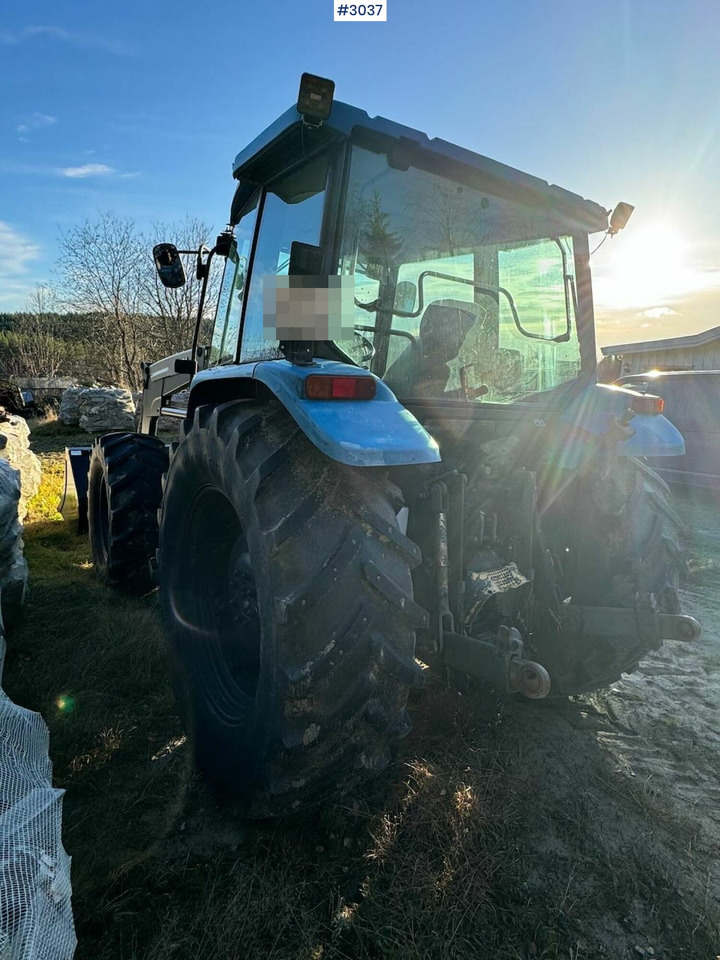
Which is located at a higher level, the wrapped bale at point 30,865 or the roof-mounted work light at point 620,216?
the roof-mounted work light at point 620,216

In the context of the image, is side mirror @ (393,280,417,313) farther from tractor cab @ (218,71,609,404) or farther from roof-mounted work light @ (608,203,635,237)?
roof-mounted work light @ (608,203,635,237)

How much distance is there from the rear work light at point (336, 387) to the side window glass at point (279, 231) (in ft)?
2.36

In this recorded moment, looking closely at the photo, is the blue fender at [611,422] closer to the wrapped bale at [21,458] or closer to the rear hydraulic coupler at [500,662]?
the rear hydraulic coupler at [500,662]

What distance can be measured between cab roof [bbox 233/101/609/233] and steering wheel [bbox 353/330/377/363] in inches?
28.5

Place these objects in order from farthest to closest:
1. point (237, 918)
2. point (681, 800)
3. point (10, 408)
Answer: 1. point (10, 408)
2. point (681, 800)
3. point (237, 918)

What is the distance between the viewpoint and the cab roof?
2121mm

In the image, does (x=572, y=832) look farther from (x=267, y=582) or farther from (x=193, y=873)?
(x=267, y=582)

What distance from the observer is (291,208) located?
2.50 metres

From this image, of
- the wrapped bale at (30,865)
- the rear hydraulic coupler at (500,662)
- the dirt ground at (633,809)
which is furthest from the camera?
the rear hydraulic coupler at (500,662)

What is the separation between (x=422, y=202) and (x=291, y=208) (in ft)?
1.90

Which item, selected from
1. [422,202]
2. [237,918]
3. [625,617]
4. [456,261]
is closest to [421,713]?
[625,617]

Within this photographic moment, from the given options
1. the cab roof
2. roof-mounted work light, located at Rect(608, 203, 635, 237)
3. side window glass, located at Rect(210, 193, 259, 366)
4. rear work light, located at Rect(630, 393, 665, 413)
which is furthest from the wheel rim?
roof-mounted work light, located at Rect(608, 203, 635, 237)

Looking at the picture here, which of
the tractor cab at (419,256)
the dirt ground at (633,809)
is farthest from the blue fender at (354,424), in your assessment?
the dirt ground at (633,809)

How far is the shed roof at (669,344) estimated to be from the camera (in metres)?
13.7
